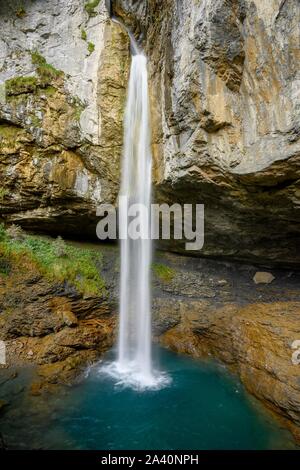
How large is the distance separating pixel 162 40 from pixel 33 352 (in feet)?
Result: 27.9

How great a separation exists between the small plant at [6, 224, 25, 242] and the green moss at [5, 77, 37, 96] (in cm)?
378

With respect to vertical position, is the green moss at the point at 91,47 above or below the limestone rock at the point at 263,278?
above

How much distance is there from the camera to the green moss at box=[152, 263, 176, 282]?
9578 millimetres

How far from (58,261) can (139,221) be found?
2.65m

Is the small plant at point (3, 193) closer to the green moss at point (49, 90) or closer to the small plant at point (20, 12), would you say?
the green moss at point (49, 90)

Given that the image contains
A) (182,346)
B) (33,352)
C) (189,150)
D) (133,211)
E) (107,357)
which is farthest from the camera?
(133,211)

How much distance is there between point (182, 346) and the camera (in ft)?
26.8

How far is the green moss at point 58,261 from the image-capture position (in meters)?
8.38

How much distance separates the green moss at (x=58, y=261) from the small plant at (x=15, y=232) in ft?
0.45

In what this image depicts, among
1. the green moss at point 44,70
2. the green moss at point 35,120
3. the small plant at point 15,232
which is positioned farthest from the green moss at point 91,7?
the small plant at point 15,232

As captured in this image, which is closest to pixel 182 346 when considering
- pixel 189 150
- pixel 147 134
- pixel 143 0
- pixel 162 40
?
pixel 189 150

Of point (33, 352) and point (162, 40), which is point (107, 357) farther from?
point (162, 40)

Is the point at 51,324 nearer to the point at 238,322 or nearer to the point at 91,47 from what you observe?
the point at 238,322

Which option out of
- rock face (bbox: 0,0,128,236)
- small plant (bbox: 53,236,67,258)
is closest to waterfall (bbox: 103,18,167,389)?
rock face (bbox: 0,0,128,236)
